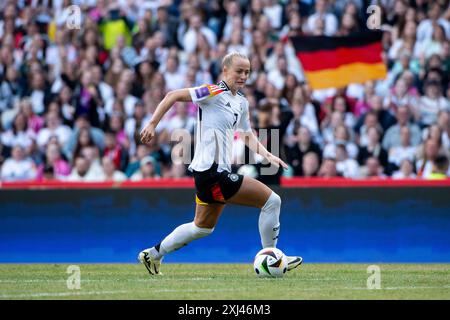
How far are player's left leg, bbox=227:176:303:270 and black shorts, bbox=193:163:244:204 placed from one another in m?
0.06

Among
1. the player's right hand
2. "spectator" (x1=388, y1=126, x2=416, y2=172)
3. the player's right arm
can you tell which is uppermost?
the player's right arm

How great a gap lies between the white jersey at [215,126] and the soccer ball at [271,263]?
955mm

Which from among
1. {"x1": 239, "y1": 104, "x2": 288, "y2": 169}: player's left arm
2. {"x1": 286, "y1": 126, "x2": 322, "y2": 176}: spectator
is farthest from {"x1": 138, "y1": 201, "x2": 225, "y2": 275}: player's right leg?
{"x1": 286, "y1": 126, "x2": 322, "y2": 176}: spectator

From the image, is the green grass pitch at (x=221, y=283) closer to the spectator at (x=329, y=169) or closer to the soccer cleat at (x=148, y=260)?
the soccer cleat at (x=148, y=260)

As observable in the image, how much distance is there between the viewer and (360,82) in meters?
17.6

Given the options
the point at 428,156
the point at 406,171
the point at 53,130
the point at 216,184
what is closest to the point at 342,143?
the point at 406,171

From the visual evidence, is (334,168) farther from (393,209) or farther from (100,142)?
(100,142)

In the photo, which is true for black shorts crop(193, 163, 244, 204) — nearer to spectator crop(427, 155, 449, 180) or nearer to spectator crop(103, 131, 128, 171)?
spectator crop(427, 155, 449, 180)

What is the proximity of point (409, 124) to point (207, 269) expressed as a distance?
570 centimetres

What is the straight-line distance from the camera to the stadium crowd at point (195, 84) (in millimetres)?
16922

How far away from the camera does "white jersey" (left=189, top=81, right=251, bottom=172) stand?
11.1m

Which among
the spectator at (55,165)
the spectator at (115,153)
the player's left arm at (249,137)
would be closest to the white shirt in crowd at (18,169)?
the spectator at (55,165)
